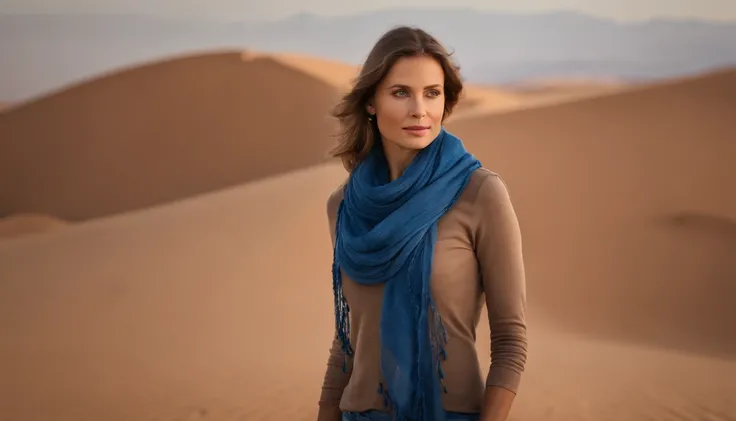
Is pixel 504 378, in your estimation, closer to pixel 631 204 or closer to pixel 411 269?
pixel 411 269

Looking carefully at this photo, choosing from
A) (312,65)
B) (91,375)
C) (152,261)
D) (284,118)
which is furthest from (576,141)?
(312,65)

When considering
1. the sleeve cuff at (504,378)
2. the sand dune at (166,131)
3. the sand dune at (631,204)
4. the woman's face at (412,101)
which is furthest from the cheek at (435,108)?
the sand dune at (166,131)

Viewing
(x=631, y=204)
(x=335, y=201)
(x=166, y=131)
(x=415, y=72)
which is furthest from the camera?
(x=166, y=131)

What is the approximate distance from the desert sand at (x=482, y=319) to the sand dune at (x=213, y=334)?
30 mm

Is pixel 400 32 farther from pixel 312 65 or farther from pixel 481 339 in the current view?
pixel 312 65

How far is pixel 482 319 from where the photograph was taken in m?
10.5

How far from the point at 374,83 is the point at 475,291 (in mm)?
681

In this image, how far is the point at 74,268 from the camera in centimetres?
1191

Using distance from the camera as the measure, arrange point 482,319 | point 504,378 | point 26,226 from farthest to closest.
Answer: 1. point 26,226
2. point 482,319
3. point 504,378

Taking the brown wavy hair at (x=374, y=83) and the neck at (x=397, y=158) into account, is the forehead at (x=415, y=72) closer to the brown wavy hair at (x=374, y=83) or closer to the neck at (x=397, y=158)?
the brown wavy hair at (x=374, y=83)

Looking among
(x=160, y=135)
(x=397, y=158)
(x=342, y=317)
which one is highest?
(x=160, y=135)

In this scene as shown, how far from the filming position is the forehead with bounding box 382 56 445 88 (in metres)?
2.55

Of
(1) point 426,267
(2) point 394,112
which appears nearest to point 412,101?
(2) point 394,112

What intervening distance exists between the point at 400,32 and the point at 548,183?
1048 cm
